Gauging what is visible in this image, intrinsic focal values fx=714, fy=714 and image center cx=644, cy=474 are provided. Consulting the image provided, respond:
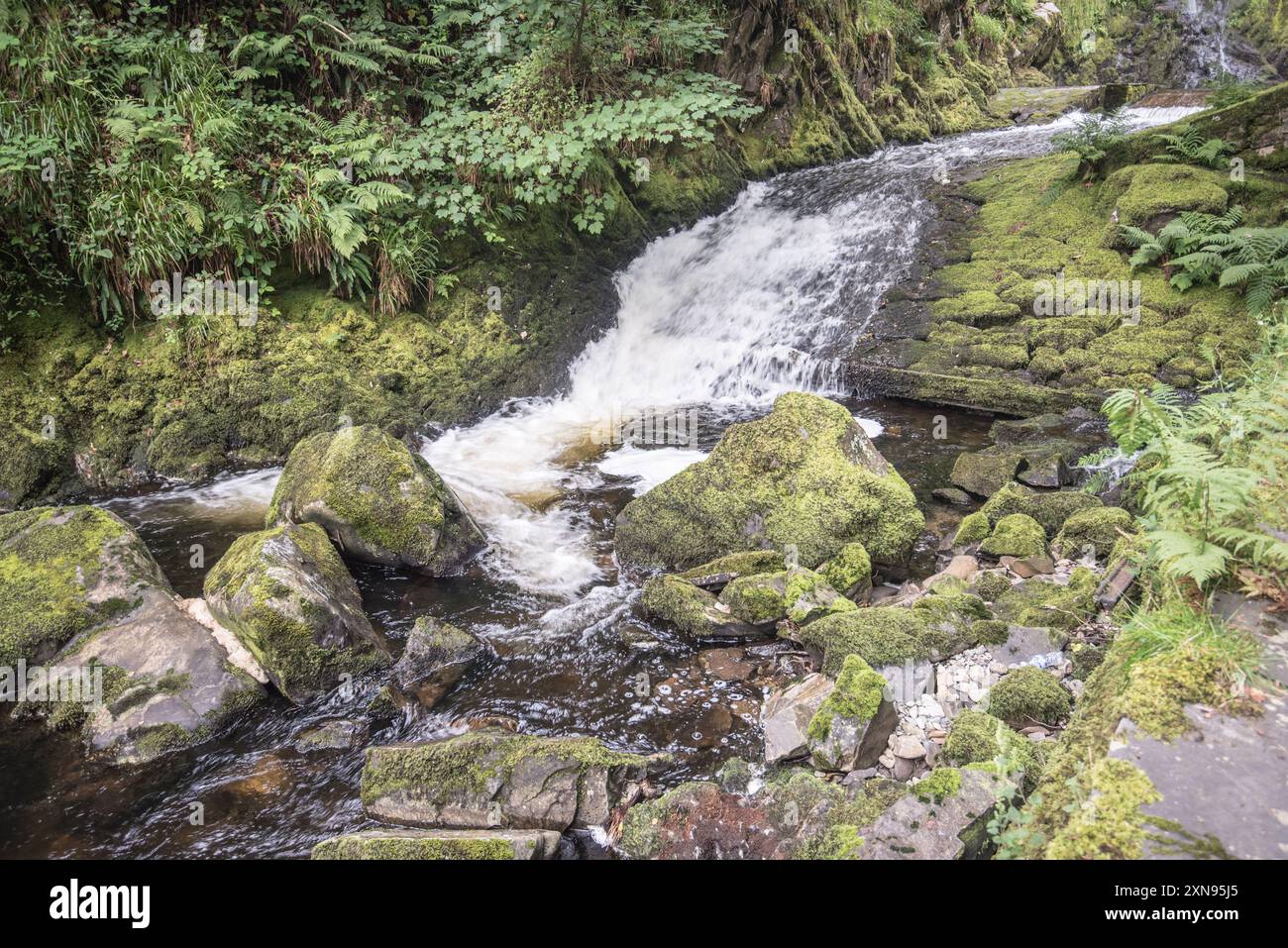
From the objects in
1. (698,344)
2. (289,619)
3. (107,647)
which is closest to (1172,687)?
(289,619)

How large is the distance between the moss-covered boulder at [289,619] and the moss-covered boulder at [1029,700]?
381 cm

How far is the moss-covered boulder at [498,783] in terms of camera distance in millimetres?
3514

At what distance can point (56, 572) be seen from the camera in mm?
4922

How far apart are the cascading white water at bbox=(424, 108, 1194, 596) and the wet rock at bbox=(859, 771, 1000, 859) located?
138 inches

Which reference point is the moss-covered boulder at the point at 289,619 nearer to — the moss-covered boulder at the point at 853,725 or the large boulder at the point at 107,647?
the large boulder at the point at 107,647

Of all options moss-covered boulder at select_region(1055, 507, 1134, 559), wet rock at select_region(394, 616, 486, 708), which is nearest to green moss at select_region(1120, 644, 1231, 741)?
moss-covered boulder at select_region(1055, 507, 1134, 559)

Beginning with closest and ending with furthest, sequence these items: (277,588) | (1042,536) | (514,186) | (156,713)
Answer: (156,713) → (277,588) → (1042,536) → (514,186)

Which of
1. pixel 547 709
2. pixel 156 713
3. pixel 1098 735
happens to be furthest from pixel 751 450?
pixel 156 713

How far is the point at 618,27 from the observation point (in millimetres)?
10430

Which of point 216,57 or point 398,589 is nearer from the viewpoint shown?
point 398,589

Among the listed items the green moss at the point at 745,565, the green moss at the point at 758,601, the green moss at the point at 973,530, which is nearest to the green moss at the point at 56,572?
the green moss at the point at 745,565

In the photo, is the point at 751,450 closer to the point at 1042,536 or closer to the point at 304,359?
the point at 1042,536

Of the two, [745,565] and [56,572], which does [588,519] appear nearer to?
[745,565]

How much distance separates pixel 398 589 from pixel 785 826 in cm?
387
